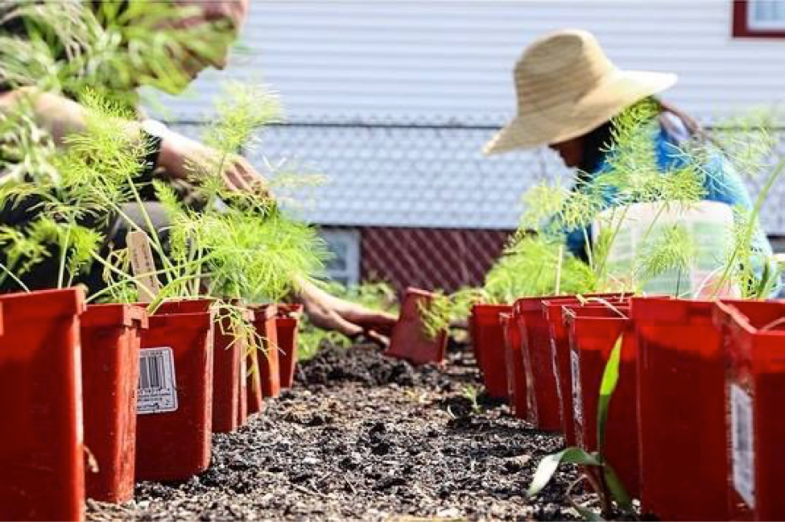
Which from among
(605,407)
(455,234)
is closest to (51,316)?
(605,407)

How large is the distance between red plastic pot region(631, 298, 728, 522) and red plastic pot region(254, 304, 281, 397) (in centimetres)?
176

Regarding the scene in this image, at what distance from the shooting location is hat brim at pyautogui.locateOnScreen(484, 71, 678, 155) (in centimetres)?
461

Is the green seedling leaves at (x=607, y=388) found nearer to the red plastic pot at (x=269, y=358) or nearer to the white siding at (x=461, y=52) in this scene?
the red plastic pot at (x=269, y=358)

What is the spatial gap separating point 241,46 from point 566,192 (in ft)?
5.48


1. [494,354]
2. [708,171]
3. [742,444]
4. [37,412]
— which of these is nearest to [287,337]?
[494,354]

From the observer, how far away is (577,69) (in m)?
4.95

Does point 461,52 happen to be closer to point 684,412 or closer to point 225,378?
point 225,378

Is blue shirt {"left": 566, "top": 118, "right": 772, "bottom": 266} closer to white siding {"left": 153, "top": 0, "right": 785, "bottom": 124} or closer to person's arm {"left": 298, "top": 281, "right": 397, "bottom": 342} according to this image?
person's arm {"left": 298, "top": 281, "right": 397, "bottom": 342}

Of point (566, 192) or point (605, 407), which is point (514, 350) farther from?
point (605, 407)

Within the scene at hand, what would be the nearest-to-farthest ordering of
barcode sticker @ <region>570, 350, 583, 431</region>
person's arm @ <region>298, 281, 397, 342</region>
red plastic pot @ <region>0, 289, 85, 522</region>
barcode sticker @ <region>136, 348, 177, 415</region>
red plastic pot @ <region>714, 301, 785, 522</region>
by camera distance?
red plastic pot @ <region>714, 301, 785, 522</region> → red plastic pot @ <region>0, 289, 85, 522</region> → barcode sticker @ <region>570, 350, 583, 431</region> → barcode sticker @ <region>136, 348, 177, 415</region> → person's arm @ <region>298, 281, 397, 342</region>

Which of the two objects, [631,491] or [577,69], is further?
[577,69]

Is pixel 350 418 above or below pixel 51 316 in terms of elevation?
below

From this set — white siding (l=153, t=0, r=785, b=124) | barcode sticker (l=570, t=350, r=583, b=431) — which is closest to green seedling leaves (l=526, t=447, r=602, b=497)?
barcode sticker (l=570, t=350, r=583, b=431)

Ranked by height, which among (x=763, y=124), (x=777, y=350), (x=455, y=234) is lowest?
(x=455, y=234)
